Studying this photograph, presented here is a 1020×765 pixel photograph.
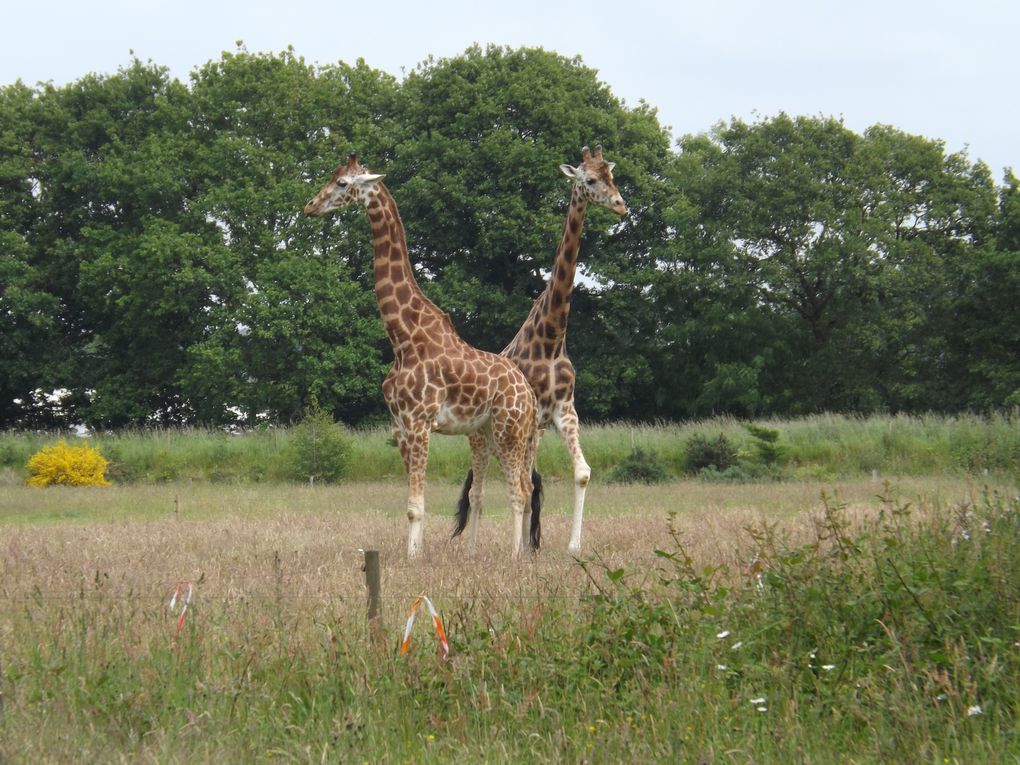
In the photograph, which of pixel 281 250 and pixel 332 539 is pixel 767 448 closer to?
pixel 332 539

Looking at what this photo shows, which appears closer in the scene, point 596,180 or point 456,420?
point 456,420

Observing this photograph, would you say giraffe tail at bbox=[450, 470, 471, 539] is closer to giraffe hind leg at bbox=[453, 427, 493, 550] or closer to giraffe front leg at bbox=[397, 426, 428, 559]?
giraffe hind leg at bbox=[453, 427, 493, 550]

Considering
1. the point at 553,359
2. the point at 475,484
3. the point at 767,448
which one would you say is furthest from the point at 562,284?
the point at 767,448

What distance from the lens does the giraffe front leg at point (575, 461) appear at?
40.0 feet

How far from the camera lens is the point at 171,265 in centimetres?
4000

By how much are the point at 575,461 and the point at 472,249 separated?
28755mm

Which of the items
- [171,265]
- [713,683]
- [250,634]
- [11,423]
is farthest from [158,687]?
[11,423]

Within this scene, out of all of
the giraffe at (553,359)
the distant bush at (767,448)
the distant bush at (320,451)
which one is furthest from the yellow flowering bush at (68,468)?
the giraffe at (553,359)

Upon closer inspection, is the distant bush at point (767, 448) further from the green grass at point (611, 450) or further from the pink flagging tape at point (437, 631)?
the pink flagging tape at point (437, 631)

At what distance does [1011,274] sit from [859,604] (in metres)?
36.0

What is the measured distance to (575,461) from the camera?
493 inches

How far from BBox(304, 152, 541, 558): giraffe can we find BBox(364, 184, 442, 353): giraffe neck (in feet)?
0.03

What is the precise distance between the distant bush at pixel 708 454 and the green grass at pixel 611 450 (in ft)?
1.10

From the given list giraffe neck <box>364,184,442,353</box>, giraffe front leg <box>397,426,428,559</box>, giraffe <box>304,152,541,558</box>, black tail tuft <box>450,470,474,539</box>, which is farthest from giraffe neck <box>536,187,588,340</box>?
giraffe front leg <box>397,426,428,559</box>
